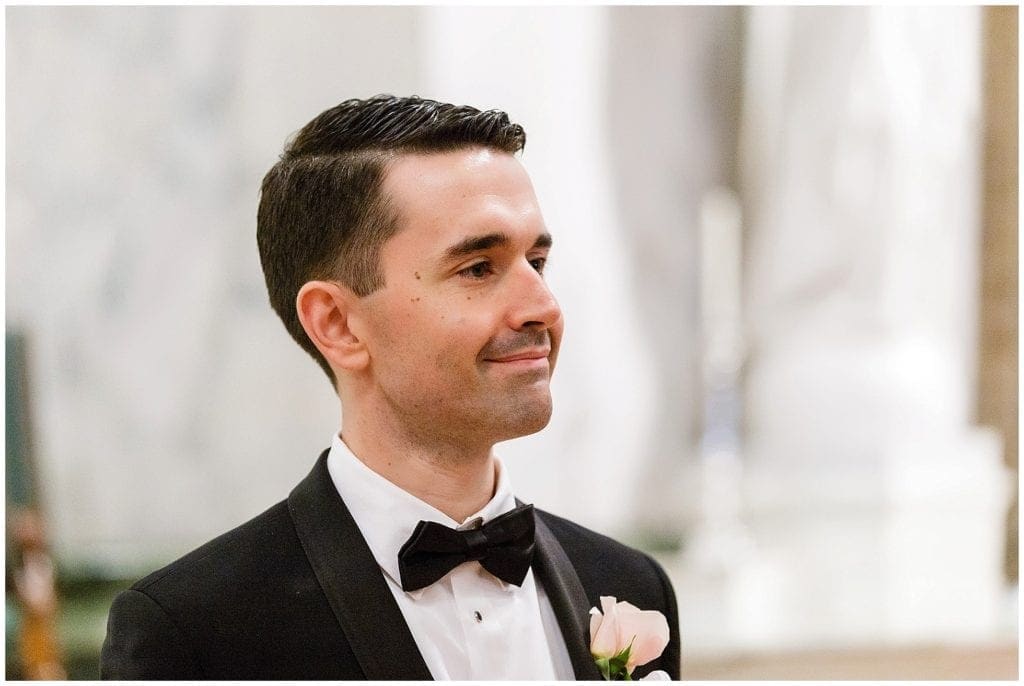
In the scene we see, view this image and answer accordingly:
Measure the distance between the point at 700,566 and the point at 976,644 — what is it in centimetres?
127

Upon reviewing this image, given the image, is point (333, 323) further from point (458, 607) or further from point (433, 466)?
point (458, 607)

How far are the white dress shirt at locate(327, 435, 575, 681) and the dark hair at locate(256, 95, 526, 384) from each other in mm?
354

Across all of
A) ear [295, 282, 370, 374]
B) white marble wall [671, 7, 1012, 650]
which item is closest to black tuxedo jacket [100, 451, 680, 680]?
ear [295, 282, 370, 374]

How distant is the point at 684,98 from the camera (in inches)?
214

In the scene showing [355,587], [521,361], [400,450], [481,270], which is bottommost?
[355,587]

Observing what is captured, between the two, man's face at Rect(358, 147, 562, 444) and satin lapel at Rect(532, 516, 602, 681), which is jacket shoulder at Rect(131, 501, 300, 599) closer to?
man's face at Rect(358, 147, 562, 444)

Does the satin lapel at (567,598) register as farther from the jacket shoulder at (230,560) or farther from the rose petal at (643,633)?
the jacket shoulder at (230,560)

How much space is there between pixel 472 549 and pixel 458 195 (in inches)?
24.6

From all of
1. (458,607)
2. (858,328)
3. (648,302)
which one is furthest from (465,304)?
(858,328)

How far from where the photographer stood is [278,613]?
72.0 inches

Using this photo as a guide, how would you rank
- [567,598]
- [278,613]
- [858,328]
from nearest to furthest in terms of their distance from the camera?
[278,613]
[567,598]
[858,328]

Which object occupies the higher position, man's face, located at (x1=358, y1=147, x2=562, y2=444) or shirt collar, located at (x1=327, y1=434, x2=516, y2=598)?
man's face, located at (x1=358, y1=147, x2=562, y2=444)

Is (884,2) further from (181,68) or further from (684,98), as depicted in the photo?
(181,68)

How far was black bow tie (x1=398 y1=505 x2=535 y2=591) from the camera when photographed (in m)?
1.88
